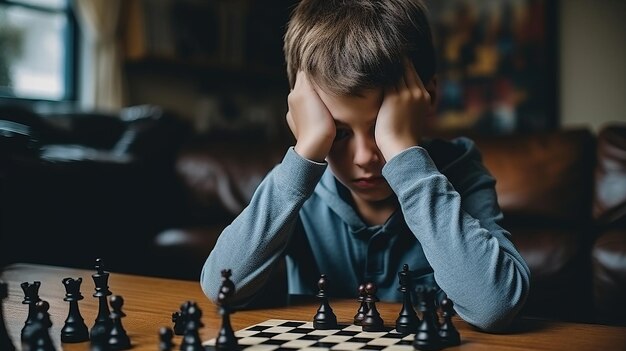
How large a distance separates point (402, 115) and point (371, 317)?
398 mm

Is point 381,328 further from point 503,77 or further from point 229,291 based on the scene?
point 503,77

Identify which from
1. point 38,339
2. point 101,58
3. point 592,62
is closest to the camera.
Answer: point 38,339

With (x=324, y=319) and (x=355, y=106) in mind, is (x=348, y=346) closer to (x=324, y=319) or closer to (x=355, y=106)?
(x=324, y=319)

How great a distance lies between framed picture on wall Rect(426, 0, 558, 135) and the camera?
16.8 ft

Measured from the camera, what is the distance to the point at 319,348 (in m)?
0.83

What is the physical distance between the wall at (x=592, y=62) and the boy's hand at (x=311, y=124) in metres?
4.28

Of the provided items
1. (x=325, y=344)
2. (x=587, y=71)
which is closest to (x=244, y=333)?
(x=325, y=344)

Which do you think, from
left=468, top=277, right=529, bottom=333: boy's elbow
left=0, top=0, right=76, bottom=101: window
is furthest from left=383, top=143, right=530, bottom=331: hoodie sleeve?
left=0, top=0, right=76, bottom=101: window

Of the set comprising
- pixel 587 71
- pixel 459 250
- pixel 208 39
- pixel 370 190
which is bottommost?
pixel 459 250

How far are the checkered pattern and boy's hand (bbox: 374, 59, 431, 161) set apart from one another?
342mm

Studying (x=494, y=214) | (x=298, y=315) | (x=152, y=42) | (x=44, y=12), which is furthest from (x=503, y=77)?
(x=298, y=315)

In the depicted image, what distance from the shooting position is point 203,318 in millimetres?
1042

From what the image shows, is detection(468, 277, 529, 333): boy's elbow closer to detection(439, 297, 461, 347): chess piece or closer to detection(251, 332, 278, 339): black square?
detection(439, 297, 461, 347): chess piece

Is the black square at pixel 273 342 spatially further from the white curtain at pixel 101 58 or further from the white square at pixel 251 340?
the white curtain at pixel 101 58
